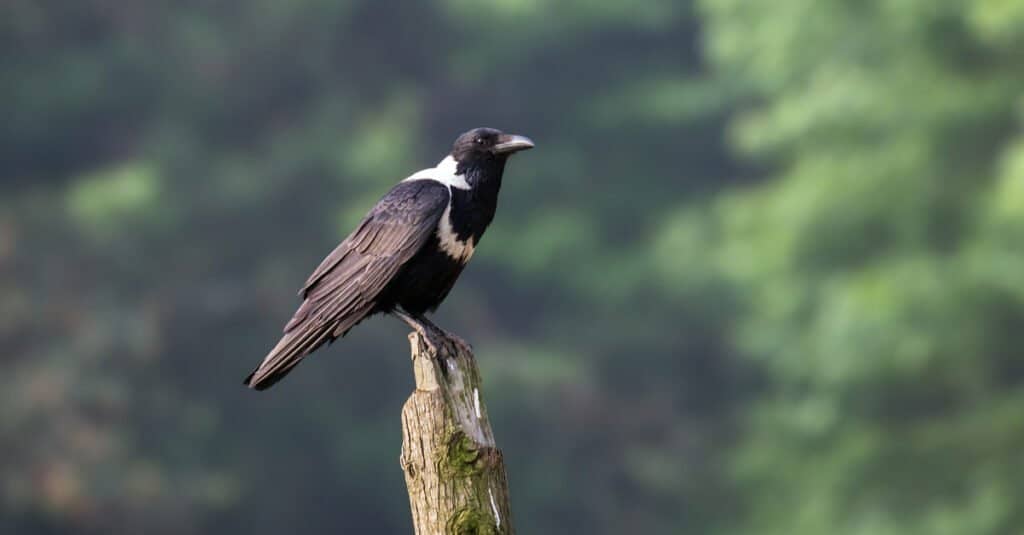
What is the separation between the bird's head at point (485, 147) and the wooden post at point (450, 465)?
60.2 inches

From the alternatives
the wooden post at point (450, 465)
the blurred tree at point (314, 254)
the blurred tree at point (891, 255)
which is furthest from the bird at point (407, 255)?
the blurred tree at point (314, 254)

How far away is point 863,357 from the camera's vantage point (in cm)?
1769

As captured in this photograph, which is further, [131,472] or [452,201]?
[131,472]

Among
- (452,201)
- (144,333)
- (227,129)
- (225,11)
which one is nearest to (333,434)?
(144,333)

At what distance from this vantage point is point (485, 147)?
251 inches

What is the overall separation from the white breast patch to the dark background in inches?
405

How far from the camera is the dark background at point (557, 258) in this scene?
60.6 feet

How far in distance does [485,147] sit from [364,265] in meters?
0.69

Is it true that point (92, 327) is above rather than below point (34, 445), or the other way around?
above

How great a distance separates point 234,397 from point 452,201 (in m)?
14.5

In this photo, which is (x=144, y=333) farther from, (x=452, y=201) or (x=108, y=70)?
(x=452, y=201)

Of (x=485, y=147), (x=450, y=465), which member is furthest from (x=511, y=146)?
(x=450, y=465)

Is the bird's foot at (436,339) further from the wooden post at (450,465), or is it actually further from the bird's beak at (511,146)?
the bird's beak at (511,146)

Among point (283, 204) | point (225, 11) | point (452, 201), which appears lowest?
point (452, 201)
